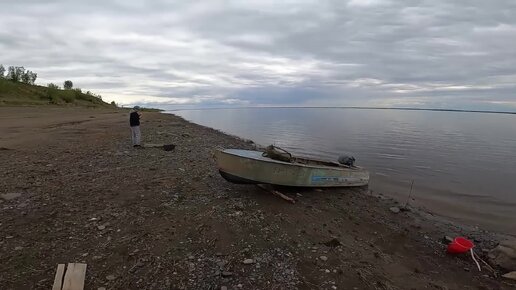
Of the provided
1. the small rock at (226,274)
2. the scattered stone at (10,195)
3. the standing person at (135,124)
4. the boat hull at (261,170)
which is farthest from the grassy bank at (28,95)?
the small rock at (226,274)

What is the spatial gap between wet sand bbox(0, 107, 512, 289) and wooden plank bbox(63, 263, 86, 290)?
0.19 metres

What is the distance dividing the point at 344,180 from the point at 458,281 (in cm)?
623

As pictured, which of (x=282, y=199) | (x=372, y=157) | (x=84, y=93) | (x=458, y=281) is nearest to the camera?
(x=458, y=281)

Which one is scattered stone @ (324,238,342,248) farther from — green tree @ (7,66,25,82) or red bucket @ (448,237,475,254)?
green tree @ (7,66,25,82)

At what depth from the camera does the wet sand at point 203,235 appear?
5.43 m

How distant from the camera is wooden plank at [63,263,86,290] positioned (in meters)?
4.70

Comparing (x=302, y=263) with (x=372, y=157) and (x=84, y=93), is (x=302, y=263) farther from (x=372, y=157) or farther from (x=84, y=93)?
(x=84, y=93)

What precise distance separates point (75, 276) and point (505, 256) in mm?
7714

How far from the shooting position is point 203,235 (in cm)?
669

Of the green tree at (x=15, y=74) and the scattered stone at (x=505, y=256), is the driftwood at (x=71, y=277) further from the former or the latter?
the green tree at (x=15, y=74)

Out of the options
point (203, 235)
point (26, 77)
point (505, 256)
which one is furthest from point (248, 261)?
point (26, 77)

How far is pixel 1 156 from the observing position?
1223 cm

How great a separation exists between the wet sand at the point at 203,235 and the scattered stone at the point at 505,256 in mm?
498

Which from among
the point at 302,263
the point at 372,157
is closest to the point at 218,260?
the point at 302,263
